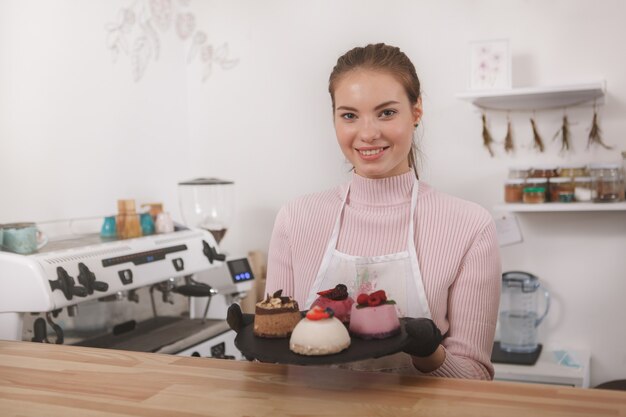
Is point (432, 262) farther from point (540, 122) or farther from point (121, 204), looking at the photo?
point (540, 122)

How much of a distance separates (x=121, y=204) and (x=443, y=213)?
53.1 inches

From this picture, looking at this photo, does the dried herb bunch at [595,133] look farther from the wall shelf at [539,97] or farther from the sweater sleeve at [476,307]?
the sweater sleeve at [476,307]

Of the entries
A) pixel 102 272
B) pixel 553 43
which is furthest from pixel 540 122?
pixel 102 272

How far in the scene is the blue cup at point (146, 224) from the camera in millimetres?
2643

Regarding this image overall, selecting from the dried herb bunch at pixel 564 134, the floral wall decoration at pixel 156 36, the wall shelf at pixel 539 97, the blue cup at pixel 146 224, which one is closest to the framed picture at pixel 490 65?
the wall shelf at pixel 539 97

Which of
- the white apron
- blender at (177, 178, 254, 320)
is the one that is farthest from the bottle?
the white apron

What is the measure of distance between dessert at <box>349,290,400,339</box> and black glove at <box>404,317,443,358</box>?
3 cm

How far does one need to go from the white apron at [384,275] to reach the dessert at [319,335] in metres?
0.39

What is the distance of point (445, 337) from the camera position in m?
1.57

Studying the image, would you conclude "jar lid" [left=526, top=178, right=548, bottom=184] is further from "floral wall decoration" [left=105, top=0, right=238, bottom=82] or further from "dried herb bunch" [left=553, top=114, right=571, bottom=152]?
"floral wall decoration" [left=105, top=0, right=238, bottom=82]

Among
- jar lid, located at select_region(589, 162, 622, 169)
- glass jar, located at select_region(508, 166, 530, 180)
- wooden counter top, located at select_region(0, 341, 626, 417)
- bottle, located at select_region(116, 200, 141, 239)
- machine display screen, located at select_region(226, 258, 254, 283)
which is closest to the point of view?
wooden counter top, located at select_region(0, 341, 626, 417)

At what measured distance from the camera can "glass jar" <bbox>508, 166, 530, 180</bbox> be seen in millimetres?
2963

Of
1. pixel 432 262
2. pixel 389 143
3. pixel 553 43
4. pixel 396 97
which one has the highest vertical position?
pixel 553 43

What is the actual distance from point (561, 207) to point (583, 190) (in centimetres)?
13
